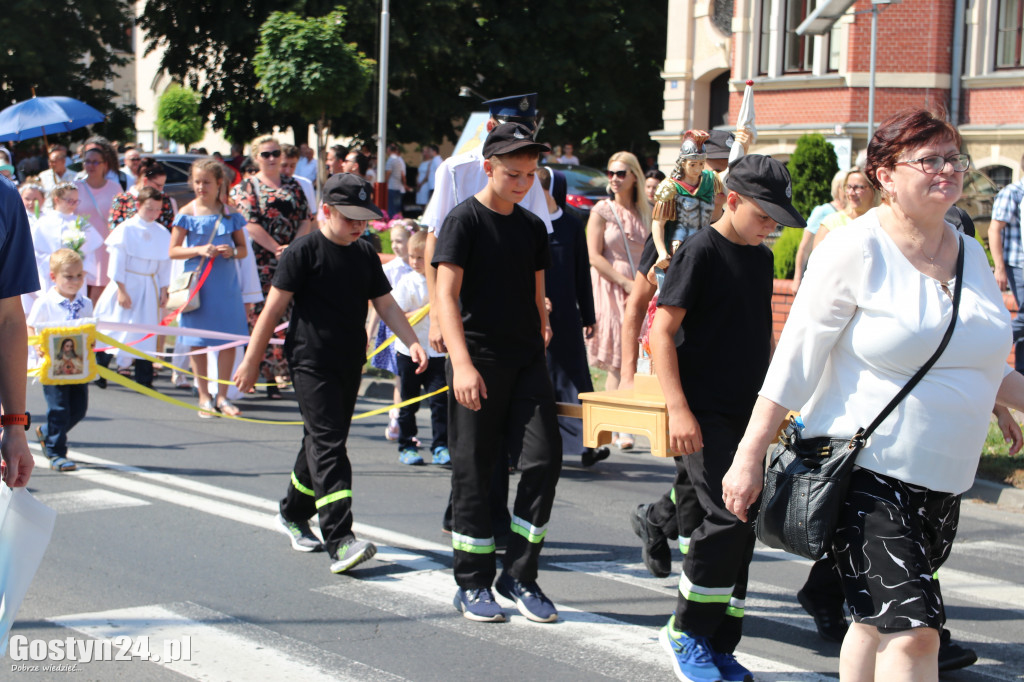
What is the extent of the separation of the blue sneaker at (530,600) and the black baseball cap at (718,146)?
213 cm

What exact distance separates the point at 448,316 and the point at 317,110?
20.4 metres

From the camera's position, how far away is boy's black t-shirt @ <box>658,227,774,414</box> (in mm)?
4391

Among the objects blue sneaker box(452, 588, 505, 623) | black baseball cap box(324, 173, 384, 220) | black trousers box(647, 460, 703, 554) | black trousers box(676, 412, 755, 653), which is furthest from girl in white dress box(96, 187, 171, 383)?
black trousers box(676, 412, 755, 653)

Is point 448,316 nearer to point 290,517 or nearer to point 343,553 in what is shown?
point 343,553

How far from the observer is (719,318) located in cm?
444

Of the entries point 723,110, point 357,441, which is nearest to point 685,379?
point 357,441

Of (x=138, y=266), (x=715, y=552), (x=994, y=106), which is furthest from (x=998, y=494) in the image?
(x=994, y=106)

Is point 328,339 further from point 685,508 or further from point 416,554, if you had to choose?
point 685,508

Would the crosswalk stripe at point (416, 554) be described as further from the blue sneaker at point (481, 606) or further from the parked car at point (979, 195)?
the parked car at point (979, 195)

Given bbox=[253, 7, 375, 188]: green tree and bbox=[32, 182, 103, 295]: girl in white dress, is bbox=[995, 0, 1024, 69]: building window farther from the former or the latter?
bbox=[32, 182, 103, 295]: girl in white dress

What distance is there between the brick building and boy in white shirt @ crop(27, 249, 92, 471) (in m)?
16.5

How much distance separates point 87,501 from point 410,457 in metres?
2.24

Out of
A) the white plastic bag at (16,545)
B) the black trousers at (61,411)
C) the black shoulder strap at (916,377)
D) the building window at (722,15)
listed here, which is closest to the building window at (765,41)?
the building window at (722,15)

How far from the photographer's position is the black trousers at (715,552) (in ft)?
14.3
